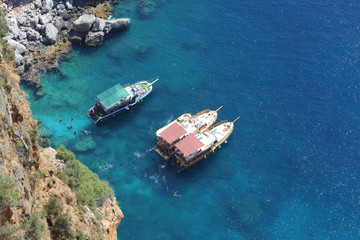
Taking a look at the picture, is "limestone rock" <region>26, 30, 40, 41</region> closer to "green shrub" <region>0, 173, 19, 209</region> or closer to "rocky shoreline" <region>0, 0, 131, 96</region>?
"rocky shoreline" <region>0, 0, 131, 96</region>

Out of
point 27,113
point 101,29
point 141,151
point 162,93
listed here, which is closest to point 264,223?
point 141,151

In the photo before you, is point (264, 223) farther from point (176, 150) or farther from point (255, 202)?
point (176, 150)

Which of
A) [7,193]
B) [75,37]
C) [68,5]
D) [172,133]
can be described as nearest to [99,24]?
[75,37]

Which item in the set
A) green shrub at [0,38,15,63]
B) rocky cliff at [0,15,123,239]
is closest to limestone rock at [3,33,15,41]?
green shrub at [0,38,15,63]

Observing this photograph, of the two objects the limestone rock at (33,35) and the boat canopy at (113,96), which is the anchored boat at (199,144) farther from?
the limestone rock at (33,35)

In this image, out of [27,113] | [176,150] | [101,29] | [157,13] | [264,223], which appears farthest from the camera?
[157,13]
